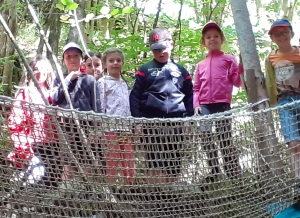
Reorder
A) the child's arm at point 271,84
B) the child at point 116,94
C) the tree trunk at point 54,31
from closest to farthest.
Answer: the child at point 116,94
the child's arm at point 271,84
the tree trunk at point 54,31

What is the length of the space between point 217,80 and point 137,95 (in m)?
0.43

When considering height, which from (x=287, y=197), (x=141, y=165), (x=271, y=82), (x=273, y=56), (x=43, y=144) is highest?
(x=273, y=56)

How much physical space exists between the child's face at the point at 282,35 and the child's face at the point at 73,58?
1.02 metres

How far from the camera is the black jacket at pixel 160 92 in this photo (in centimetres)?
196

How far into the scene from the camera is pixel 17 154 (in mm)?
1324

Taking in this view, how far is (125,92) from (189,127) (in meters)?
0.60

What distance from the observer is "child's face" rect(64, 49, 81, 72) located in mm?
1951

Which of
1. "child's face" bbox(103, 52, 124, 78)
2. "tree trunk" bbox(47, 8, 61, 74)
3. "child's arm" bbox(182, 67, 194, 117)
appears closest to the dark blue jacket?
"child's face" bbox(103, 52, 124, 78)

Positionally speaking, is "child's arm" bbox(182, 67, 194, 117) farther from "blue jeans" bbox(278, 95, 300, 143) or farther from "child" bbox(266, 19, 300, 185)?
"blue jeans" bbox(278, 95, 300, 143)

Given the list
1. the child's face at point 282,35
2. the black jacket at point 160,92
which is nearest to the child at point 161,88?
the black jacket at point 160,92

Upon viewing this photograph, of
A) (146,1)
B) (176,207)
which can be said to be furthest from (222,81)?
(146,1)

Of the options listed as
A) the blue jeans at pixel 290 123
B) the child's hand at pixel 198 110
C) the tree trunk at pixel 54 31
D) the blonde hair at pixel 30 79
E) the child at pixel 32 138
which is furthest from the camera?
the tree trunk at pixel 54 31

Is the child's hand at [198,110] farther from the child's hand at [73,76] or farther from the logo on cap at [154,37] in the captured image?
the child's hand at [73,76]

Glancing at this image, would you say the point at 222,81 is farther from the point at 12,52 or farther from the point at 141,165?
the point at 12,52
